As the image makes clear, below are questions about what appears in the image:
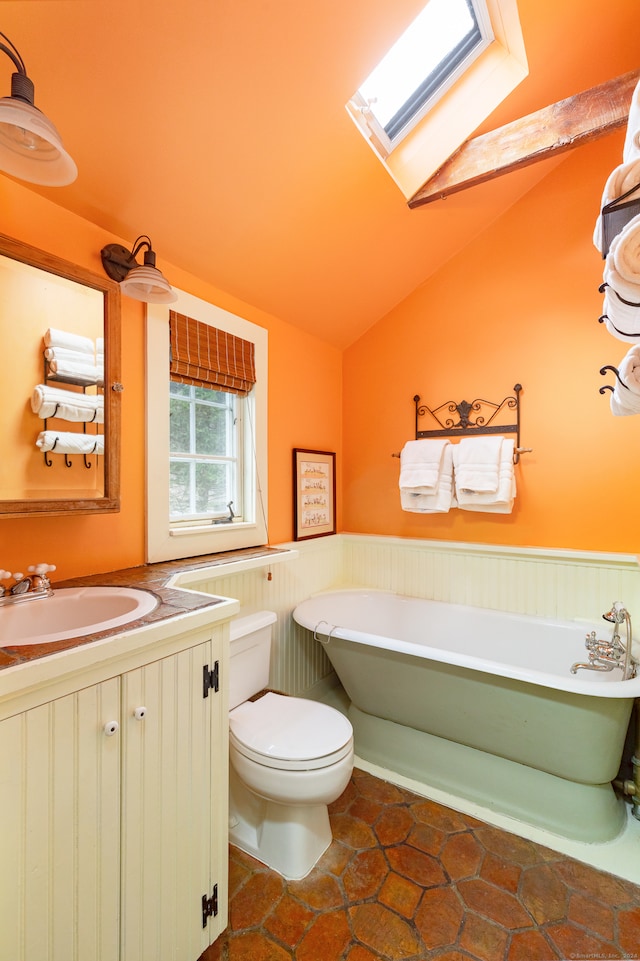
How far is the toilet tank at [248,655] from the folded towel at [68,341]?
117 centimetres

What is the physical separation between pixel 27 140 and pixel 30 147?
0.5 inches

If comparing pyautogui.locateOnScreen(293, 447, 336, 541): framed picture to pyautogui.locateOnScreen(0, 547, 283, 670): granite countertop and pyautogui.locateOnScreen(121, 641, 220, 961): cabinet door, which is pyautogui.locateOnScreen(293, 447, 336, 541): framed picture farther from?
pyautogui.locateOnScreen(121, 641, 220, 961): cabinet door

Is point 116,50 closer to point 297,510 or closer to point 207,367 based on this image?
point 207,367

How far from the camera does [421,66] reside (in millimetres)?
1788

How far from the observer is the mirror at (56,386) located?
4.03 feet

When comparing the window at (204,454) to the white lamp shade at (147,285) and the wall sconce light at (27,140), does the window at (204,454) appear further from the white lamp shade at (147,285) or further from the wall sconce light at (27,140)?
the wall sconce light at (27,140)

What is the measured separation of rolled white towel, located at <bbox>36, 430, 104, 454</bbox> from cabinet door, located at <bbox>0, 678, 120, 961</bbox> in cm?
79

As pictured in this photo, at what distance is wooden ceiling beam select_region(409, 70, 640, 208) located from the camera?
162 cm

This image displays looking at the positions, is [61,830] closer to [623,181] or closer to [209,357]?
[209,357]

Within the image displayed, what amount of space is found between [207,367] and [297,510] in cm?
98

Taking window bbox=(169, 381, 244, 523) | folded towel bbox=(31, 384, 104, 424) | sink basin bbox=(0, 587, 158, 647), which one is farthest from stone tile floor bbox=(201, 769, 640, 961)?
folded towel bbox=(31, 384, 104, 424)

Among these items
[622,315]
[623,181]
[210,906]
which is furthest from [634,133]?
[210,906]

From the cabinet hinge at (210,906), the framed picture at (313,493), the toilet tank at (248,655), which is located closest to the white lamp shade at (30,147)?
the toilet tank at (248,655)

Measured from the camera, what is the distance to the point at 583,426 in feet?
7.08
